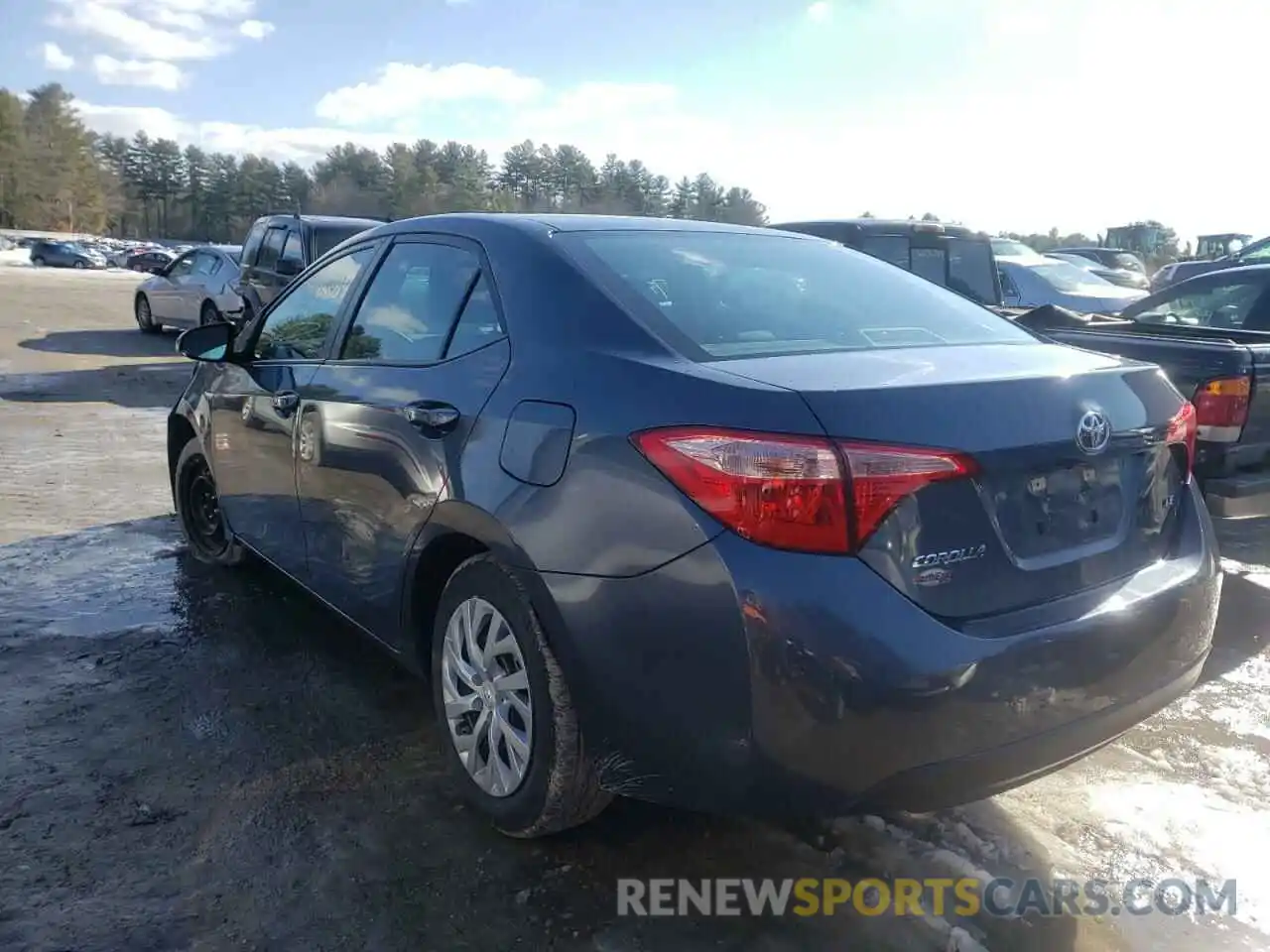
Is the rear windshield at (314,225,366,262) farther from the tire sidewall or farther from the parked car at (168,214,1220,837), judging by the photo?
the tire sidewall

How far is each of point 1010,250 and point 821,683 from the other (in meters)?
15.6

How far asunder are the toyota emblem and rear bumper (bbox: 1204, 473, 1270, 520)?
2.40 metres

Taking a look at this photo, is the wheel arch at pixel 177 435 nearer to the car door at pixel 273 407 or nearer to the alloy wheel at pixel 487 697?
the car door at pixel 273 407

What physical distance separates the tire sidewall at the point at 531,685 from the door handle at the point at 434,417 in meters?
0.39

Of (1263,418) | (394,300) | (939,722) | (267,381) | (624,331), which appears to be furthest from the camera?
(1263,418)

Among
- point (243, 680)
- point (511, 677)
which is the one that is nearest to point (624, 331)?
point (511, 677)

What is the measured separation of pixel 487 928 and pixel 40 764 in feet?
5.53

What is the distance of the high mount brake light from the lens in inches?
83.7

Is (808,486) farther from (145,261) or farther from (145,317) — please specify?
(145,261)

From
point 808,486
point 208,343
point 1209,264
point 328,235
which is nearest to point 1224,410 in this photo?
point 808,486

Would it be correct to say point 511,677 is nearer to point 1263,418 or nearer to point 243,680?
point 243,680

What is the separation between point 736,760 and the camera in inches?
86.6

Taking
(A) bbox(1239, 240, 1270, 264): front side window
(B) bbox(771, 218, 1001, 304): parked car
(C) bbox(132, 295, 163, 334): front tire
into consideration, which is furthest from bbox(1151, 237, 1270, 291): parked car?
(C) bbox(132, 295, 163, 334): front tire

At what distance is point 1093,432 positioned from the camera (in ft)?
8.08
